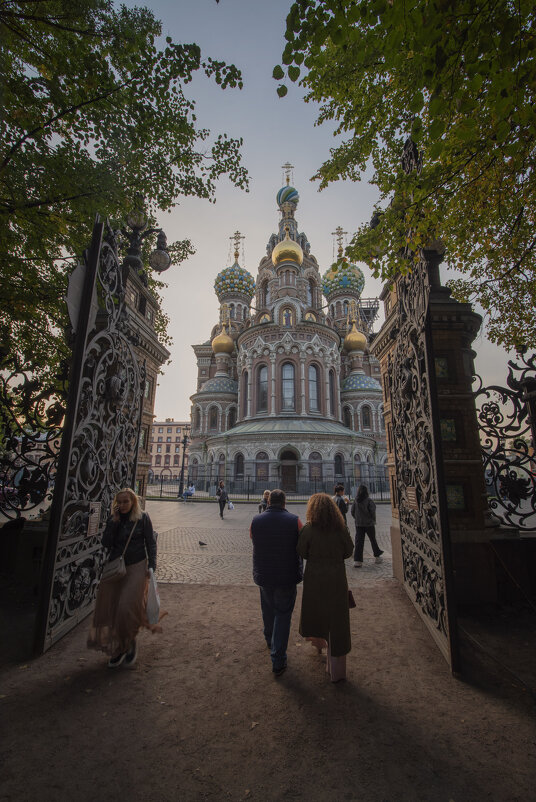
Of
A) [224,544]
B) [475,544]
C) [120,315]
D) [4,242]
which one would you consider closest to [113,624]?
[120,315]

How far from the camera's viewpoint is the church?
85.5 feet

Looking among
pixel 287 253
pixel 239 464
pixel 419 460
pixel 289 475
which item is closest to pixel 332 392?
pixel 289 475

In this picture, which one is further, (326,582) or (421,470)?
(421,470)

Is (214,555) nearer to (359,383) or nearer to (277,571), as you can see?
(277,571)

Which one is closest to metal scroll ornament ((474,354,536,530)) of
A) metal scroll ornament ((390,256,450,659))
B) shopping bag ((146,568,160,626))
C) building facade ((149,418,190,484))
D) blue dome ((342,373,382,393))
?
metal scroll ornament ((390,256,450,659))

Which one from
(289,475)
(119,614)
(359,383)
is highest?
(359,383)

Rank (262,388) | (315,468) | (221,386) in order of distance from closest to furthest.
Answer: (315,468) → (262,388) → (221,386)

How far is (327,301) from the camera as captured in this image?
45375 millimetres

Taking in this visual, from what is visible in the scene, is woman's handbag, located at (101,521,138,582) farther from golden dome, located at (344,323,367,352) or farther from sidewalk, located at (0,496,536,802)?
golden dome, located at (344,323,367,352)

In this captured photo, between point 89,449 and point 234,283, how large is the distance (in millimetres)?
44205

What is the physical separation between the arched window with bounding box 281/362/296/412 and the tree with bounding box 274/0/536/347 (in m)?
23.3

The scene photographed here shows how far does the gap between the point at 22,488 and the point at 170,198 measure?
5.43 meters

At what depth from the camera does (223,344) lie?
128ft

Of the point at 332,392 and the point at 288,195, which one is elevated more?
the point at 288,195
